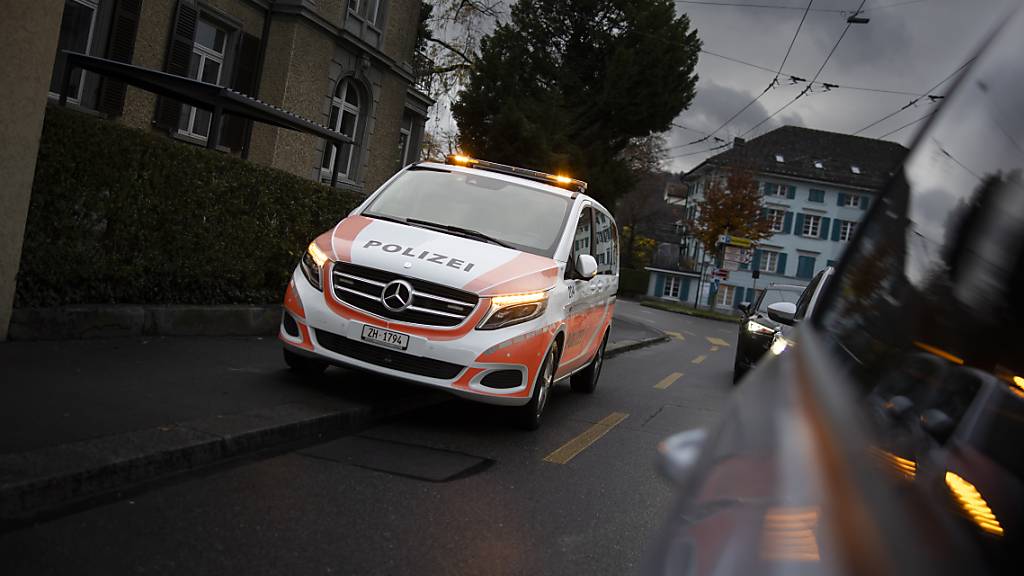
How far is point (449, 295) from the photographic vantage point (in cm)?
680

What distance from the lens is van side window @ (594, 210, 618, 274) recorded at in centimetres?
930

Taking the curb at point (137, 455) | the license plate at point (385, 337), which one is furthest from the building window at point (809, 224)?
the curb at point (137, 455)

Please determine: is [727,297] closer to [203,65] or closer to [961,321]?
[203,65]

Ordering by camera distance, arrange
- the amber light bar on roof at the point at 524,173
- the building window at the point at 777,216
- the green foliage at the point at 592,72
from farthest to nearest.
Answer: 1. the building window at the point at 777,216
2. the green foliage at the point at 592,72
3. the amber light bar on roof at the point at 524,173

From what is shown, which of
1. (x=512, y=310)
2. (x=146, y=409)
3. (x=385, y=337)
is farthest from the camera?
(x=512, y=310)

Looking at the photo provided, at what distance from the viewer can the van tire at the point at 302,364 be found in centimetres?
773

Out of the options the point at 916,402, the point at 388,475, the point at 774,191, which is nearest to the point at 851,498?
the point at 916,402

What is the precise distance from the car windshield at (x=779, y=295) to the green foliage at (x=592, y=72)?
14273 mm

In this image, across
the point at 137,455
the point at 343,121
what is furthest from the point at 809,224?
the point at 137,455

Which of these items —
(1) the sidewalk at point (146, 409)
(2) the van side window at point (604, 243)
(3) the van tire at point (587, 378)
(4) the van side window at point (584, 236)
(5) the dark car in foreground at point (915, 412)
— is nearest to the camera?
(5) the dark car in foreground at point (915, 412)

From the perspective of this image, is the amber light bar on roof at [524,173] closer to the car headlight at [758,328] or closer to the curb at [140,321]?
the curb at [140,321]

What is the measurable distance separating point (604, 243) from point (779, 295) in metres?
5.80

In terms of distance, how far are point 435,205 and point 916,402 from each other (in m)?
7.24

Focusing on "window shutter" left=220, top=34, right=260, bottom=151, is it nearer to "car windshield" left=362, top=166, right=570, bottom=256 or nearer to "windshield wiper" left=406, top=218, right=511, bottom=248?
"car windshield" left=362, top=166, right=570, bottom=256
